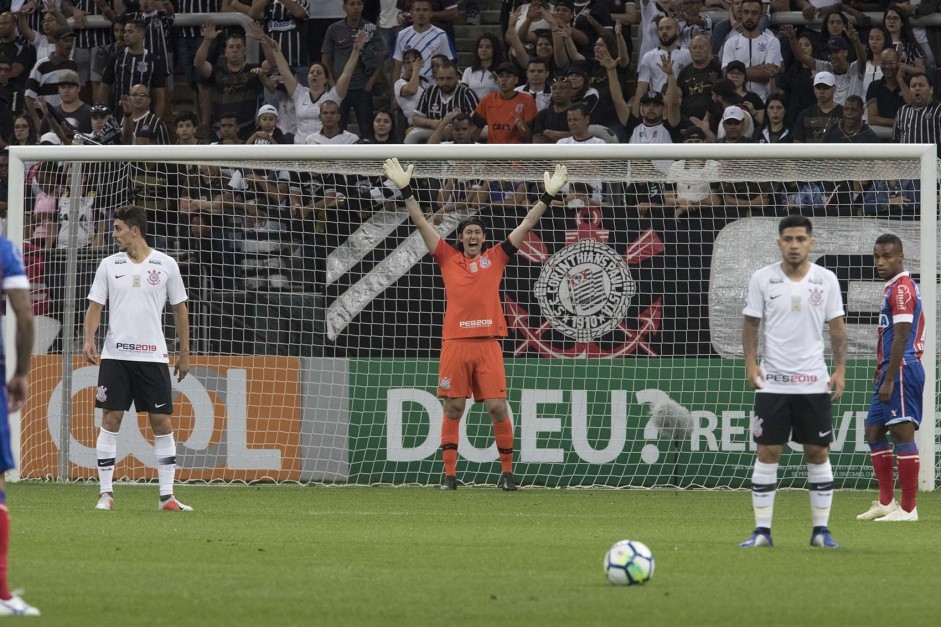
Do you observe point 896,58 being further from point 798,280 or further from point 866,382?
point 798,280

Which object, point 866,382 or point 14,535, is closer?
point 14,535

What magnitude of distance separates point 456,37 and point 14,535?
1226cm

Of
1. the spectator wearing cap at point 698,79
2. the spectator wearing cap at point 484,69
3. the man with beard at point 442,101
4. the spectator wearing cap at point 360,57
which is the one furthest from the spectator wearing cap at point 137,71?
the spectator wearing cap at point 698,79

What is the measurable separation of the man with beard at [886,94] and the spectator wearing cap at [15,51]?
38.1 ft

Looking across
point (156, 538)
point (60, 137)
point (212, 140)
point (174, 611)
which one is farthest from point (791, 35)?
point (174, 611)

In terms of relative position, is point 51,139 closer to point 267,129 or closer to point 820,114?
point 267,129

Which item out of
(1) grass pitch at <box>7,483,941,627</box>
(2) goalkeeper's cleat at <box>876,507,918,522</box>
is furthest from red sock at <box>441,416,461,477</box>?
(2) goalkeeper's cleat at <box>876,507,918,522</box>

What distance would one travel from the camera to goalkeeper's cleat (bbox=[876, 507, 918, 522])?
11.0 metres

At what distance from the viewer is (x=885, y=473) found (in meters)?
11.2

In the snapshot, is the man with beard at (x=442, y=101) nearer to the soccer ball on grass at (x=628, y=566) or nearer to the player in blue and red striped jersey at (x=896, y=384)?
the player in blue and red striped jersey at (x=896, y=384)

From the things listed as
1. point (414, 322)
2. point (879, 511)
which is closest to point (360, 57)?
point (414, 322)

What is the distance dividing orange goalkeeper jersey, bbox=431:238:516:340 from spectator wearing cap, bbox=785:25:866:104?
5.88 metres

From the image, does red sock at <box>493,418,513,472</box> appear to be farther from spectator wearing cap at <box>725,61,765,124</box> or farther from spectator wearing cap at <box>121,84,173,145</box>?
spectator wearing cap at <box>121,84,173,145</box>

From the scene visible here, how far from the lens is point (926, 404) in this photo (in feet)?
44.8
